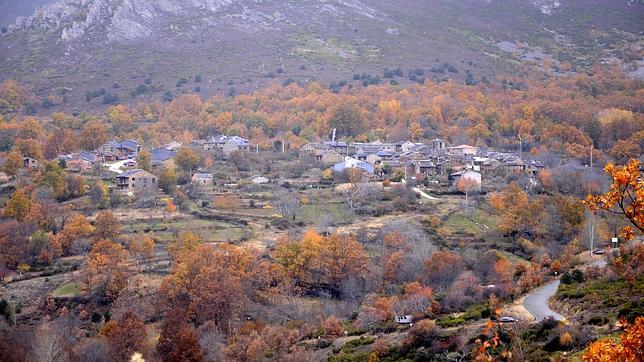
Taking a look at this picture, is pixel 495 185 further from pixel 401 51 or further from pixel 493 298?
pixel 401 51

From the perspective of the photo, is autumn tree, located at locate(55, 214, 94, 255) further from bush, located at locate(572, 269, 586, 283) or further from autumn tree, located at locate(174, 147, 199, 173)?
bush, located at locate(572, 269, 586, 283)

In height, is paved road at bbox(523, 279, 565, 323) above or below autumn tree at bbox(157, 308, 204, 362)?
above

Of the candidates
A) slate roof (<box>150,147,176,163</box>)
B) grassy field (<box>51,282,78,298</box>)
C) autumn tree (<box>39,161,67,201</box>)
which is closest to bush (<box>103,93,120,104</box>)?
slate roof (<box>150,147,176,163</box>)

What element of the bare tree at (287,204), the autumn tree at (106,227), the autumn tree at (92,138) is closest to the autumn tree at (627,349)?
the autumn tree at (106,227)

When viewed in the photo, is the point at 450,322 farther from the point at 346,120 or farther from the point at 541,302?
the point at 346,120

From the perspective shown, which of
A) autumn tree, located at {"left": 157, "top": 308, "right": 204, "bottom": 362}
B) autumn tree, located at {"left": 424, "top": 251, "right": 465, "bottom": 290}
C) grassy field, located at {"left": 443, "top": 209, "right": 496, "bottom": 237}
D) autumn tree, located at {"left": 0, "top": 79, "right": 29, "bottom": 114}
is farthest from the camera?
autumn tree, located at {"left": 0, "top": 79, "right": 29, "bottom": 114}

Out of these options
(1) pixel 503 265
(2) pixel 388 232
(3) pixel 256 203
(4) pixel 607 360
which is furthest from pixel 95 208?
(4) pixel 607 360

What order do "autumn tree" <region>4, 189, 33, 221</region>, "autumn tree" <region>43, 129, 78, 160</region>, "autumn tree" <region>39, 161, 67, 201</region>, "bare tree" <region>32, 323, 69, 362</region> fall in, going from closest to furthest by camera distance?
"bare tree" <region>32, 323, 69, 362</region> → "autumn tree" <region>4, 189, 33, 221</region> → "autumn tree" <region>39, 161, 67, 201</region> → "autumn tree" <region>43, 129, 78, 160</region>
